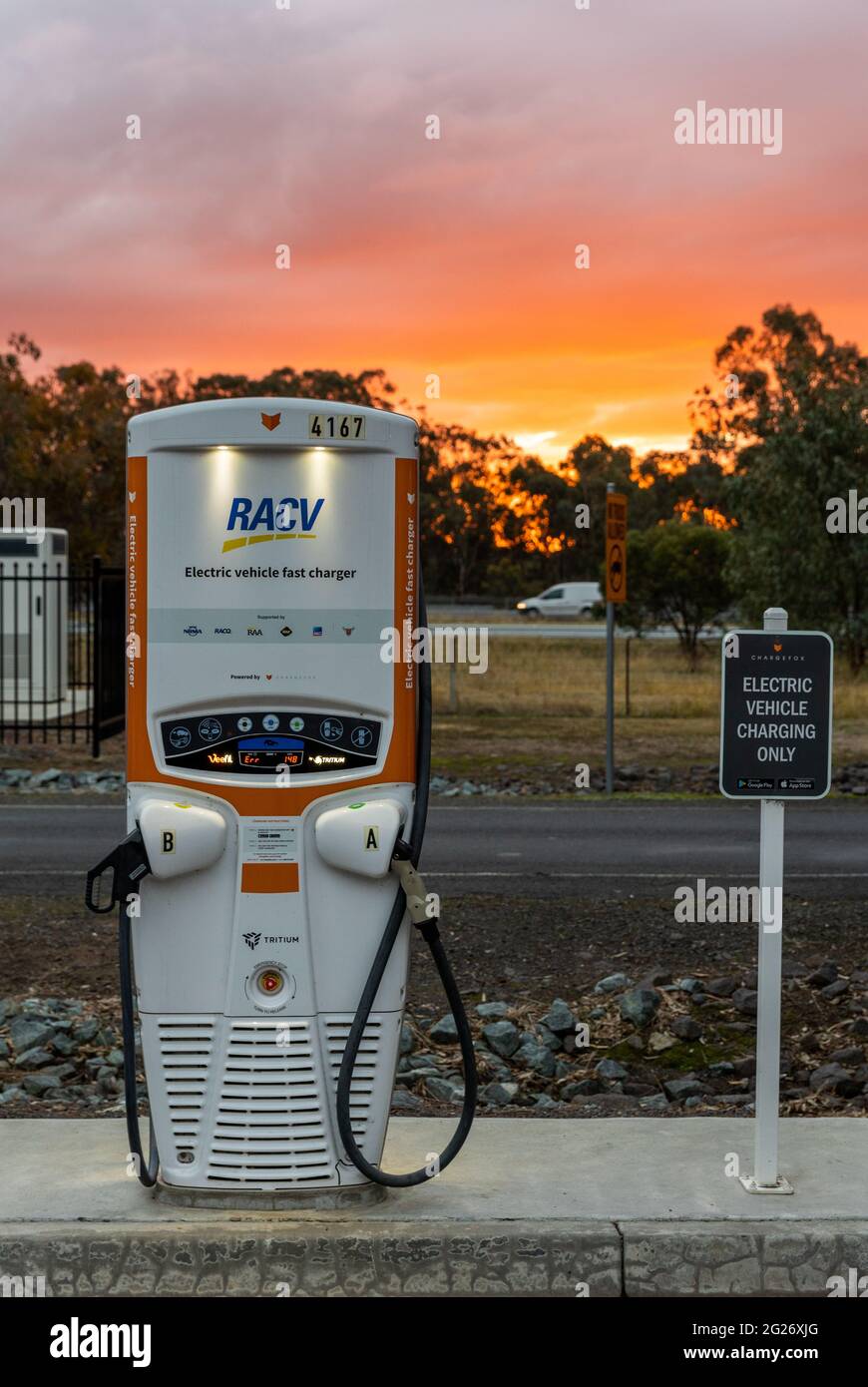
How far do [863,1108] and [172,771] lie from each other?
3.72m

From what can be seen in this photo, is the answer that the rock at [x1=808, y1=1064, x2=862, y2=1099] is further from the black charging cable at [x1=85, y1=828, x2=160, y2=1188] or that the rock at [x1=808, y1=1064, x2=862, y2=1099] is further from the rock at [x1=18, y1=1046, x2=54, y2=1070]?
the rock at [x1=18, y1=1046, x2=54, y2=1070]

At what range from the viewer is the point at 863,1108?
7.00 meters

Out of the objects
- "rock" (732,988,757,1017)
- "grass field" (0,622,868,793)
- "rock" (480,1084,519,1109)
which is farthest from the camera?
"grass field" (0,622,868,793)

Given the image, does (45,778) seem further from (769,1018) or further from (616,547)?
(769,1018)

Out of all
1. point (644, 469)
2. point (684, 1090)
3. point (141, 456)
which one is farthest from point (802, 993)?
point (644, 469)

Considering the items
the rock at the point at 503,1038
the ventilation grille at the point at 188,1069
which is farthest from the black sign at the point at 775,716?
the rock at the point at 503,1038

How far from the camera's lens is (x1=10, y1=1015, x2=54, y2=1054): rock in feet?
25.5

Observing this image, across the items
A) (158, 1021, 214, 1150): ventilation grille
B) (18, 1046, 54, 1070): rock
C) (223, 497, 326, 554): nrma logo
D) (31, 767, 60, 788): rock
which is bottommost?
(18, 1046, 54, 1070): rock

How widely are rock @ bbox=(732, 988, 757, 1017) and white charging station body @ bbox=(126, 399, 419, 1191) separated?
385cm

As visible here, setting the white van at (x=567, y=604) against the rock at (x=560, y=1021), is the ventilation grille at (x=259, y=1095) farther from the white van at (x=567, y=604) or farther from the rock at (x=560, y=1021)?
the white van at (x=567, y=604)

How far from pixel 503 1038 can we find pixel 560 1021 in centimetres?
40

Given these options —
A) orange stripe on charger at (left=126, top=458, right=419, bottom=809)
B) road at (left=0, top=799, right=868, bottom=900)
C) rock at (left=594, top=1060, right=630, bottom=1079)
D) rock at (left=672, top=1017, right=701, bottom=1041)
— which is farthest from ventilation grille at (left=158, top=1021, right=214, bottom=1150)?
road at (left=0, top=799, right=868, bottom=900)
